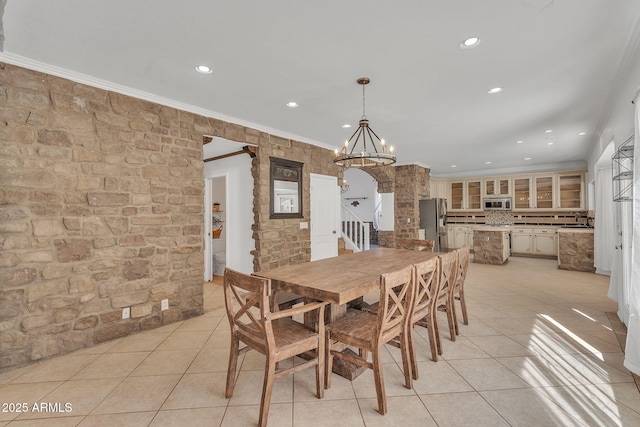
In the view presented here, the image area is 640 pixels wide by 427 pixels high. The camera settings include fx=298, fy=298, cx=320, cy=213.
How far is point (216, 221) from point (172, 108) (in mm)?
3237

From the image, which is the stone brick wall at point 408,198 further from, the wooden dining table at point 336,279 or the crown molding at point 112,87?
the wooden dining table at point 336,279

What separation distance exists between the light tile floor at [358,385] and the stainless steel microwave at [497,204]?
549 centimetres

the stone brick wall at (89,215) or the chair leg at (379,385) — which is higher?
the stone brick wall at (89,215)

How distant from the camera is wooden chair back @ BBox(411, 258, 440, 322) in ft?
7.37

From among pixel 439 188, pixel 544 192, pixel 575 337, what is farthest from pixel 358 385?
pixel 544 192

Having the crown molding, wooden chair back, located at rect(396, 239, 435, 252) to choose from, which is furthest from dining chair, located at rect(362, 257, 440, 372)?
the crown molding

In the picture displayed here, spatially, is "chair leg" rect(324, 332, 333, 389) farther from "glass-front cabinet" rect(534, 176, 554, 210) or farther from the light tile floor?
"glass-front cabinet" rect(534, 176, 554, 210)

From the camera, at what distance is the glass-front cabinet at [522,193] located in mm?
8109

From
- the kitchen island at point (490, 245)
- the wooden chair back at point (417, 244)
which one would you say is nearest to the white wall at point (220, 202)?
the wooden chair back at point (417, 244)

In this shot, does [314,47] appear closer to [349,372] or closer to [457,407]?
[349,372]

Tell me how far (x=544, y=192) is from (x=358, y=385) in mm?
8269

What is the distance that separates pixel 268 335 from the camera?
1.77 m

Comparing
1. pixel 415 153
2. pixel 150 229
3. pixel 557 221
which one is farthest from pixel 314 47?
pixel 557 221

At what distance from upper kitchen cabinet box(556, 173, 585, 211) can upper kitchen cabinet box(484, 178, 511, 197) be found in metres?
1.12
